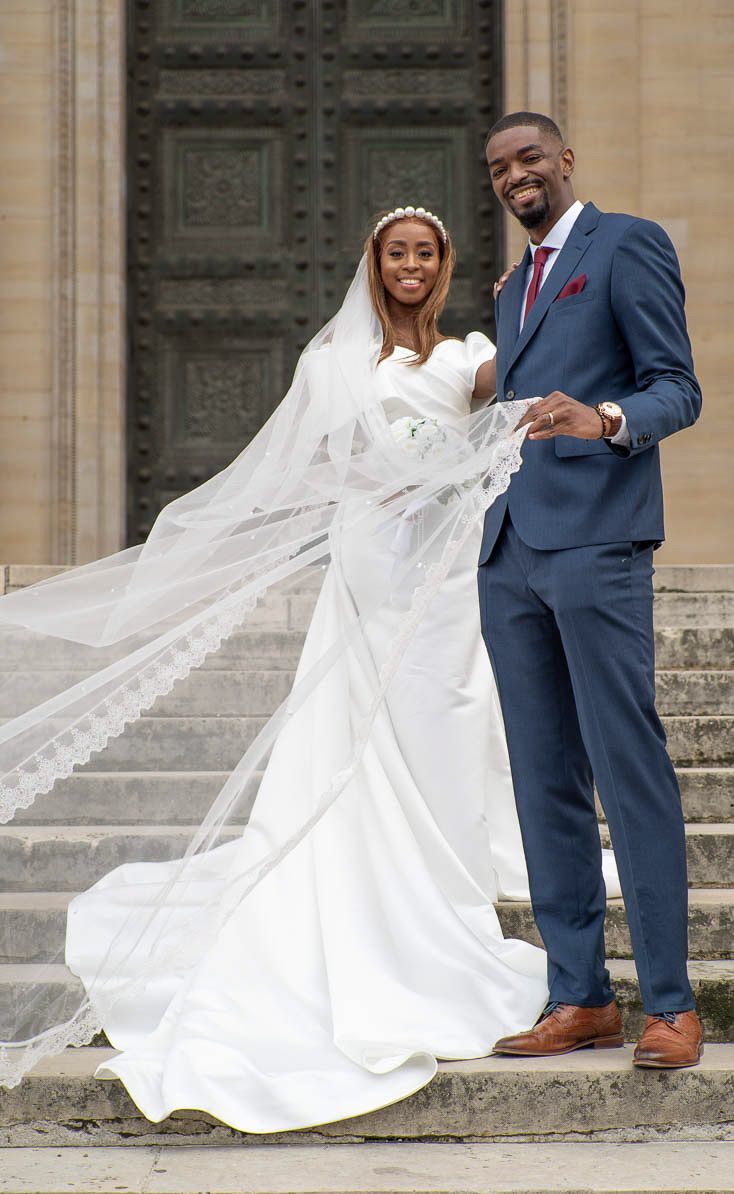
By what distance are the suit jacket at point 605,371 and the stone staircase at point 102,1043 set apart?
27.8 inches

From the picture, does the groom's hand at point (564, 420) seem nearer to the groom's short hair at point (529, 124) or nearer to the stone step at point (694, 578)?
the groom's short hair at point (529, 124)

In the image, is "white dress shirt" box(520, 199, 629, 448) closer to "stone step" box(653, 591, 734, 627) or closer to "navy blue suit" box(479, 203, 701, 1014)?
"navy blue suit" box(479, 203, 701, 1014)

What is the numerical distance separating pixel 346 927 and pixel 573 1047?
0.60 m

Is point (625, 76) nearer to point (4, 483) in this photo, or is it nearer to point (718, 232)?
point (718, 232)

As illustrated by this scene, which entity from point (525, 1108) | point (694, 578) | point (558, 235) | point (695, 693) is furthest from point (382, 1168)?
point (694, 578)

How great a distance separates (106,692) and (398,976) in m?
0.98

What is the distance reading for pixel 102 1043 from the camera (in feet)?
10.4

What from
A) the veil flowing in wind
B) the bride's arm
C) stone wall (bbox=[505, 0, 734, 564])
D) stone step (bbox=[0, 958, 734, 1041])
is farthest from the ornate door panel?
stone step (bbox=[0, 958, 734, 1041])

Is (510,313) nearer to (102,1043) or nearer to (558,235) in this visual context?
(558,235)

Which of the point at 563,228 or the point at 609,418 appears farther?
the point at 563,228

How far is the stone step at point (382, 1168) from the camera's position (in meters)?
2.50

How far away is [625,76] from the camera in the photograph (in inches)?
314

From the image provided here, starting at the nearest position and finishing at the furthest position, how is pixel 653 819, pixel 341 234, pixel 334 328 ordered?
1. pixel 653 819
2. pixel 334 328
3. pixel 341 234

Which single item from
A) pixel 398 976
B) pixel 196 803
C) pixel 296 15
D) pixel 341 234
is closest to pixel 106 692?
pixel 196 803
